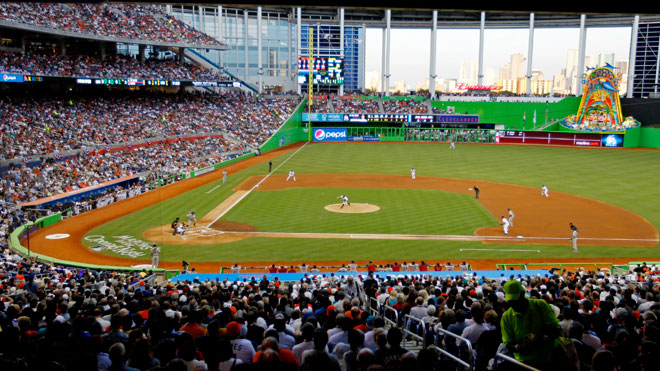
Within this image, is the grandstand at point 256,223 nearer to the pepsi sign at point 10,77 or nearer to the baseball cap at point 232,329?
the baseball cap at point 232,329

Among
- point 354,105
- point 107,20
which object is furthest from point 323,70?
point 107,20

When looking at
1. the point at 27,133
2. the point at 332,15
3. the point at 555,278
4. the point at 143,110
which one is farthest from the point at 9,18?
the point at 332,15

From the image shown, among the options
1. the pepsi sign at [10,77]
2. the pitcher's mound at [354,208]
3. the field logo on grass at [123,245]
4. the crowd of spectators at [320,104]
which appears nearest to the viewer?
the field logo on grass at [123,245]

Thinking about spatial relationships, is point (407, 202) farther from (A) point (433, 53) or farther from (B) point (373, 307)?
(A) point (433, 53)

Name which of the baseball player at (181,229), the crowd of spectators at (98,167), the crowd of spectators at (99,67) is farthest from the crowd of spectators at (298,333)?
the crowd of spectators at (99,67)

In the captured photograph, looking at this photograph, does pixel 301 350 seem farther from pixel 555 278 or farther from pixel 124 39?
pixel 124 39

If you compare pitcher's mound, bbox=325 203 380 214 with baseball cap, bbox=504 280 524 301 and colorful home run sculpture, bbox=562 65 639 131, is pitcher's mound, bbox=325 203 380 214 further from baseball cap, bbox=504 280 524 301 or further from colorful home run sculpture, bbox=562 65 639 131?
colorful home run sculpture, bbox=562 65 639 131
